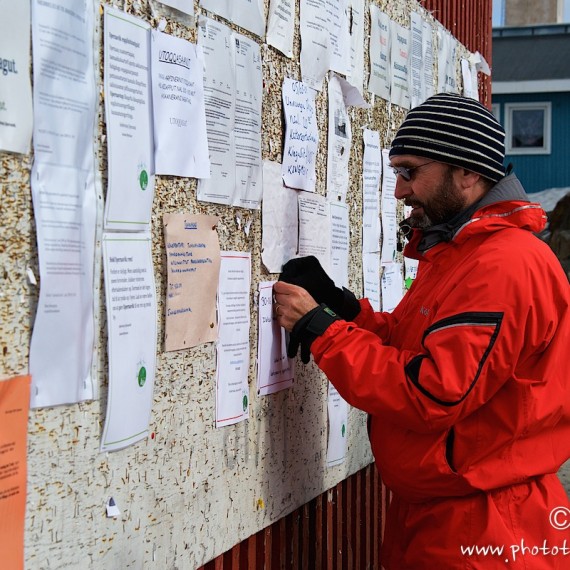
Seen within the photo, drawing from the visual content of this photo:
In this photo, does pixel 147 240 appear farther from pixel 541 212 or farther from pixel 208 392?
pixel 541 212

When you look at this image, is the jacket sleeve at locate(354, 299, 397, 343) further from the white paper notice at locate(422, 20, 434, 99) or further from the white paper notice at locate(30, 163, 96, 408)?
the white paper notice at locate(422, 20, 434, 99)

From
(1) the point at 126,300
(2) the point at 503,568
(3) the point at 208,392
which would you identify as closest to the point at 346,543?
(2) the point at 503,568

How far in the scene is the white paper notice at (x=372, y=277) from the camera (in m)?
3.52

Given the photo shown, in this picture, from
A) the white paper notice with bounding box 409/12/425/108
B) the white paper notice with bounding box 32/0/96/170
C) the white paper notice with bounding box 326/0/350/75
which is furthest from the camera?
the white paper notice with bounding box 409/12/425/108

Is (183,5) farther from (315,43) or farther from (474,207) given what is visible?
(474,207)

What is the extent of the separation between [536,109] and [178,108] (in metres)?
24.1

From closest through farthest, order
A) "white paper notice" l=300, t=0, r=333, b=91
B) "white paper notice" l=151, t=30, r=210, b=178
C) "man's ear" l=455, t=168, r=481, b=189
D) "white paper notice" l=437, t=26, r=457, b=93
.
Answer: "white paper notice" l=151, t=30, r=210, b=178 < "man's ear" l=455, t=168, r=481, b=189 < "white paper notice" l=300, t=0, r=333, b=91 < "white paper notice" l=437, t=26, r=457, b=93

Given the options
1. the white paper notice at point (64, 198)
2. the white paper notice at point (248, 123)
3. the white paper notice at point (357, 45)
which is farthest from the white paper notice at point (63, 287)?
the white paper notice at point (357, 45)

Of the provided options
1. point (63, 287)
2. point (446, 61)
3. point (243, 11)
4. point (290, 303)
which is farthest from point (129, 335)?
point (446, 61)

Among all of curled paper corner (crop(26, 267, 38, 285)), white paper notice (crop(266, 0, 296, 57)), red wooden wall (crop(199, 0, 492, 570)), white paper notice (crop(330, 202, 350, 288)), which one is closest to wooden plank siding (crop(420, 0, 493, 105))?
red wooden wall (crop(199, 0, 492, 570))

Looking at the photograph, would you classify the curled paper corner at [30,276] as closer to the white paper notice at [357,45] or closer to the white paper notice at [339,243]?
the white paper notice at [339,243]

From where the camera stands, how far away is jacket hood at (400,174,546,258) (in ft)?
7.80

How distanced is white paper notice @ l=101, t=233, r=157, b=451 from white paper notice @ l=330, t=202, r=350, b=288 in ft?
4.09

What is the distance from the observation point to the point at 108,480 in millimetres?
1902
